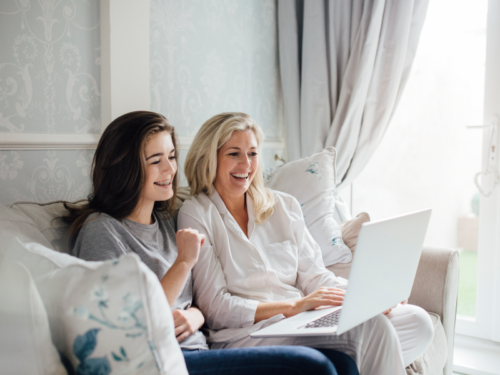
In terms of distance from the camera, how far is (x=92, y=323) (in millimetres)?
702

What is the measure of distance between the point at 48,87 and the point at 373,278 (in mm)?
1175

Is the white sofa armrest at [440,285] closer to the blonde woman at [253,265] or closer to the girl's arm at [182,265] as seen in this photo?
the blonde woman at [253,265]

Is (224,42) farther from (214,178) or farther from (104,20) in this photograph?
(214,178)

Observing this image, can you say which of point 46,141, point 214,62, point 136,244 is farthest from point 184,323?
point 214,62

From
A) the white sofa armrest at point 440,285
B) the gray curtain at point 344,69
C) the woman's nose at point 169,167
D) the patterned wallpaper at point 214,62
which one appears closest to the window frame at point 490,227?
the gray curtain at point 344,69

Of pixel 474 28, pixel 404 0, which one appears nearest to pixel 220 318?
pixel 404 0

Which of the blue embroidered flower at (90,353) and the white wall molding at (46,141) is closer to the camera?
the blue embroidered flower at (90,353)

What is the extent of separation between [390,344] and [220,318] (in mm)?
509

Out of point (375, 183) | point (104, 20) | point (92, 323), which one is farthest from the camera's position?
point (375, 183)

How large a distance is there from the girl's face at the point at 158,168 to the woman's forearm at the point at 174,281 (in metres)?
0.25

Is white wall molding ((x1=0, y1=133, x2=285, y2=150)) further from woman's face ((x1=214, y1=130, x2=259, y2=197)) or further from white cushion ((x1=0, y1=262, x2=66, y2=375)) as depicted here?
white cushion ((x1=0, y1=262, x2=66, y2=375))

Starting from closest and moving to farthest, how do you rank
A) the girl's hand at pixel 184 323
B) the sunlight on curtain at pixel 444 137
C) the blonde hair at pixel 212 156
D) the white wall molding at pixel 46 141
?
the girl's hand at pixel 184 323 < the white wall molding at pixel 46 141 < the blonde hair at pixel 212 156 < the sunlight on curtain at pixel 444 137

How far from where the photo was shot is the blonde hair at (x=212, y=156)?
1.56 metres

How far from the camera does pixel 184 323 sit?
3.98 feet
